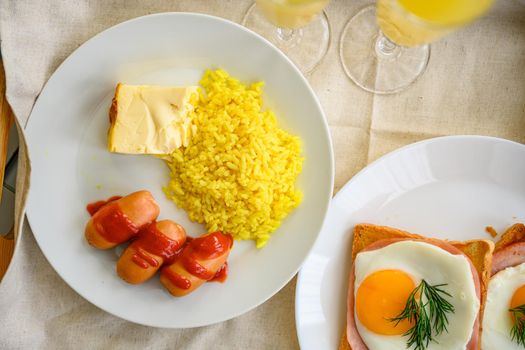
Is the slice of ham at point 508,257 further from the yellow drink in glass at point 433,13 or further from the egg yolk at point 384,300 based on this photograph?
the yellow drink in glass at point 433,13

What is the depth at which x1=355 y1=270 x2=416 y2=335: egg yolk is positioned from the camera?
1888mm

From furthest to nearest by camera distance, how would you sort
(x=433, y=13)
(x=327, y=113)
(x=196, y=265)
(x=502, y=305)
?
(x=327, y=113) → (x=502, y=305) → (x=196, y=265) → (x=433, y=13)

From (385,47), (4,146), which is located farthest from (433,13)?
(4,146)

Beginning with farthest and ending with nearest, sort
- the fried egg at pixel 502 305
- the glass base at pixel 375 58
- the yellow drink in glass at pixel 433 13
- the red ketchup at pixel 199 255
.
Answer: the glass base at pixel 375 58 → the fried egg at pixel 502 305 → the red ketchup at pixel 199 255 → the yellow drink in glass at pixel 433 13

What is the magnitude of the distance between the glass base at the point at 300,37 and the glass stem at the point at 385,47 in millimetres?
193

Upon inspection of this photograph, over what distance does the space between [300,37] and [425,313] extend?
3.60 feet

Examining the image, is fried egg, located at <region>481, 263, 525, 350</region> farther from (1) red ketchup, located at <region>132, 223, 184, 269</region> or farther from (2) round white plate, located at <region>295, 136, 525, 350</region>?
(1) red ketchup, located at <region>132, 223, 184, 269</region>

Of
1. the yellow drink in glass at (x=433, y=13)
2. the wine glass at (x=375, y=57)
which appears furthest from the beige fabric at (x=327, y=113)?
the yellow drink in glass at (x=433, y=13)

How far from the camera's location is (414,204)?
2031 millimetres

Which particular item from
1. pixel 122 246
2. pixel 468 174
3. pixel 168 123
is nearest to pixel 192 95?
pixel 168 123

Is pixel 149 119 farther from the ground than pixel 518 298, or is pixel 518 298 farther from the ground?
pixel 149 119

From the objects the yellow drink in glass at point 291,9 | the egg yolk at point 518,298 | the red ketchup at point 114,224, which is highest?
the yellow drink in glass at point 291,9

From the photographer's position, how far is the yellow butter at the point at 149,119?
1.89m

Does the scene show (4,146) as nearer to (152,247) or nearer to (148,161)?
(148,161)
